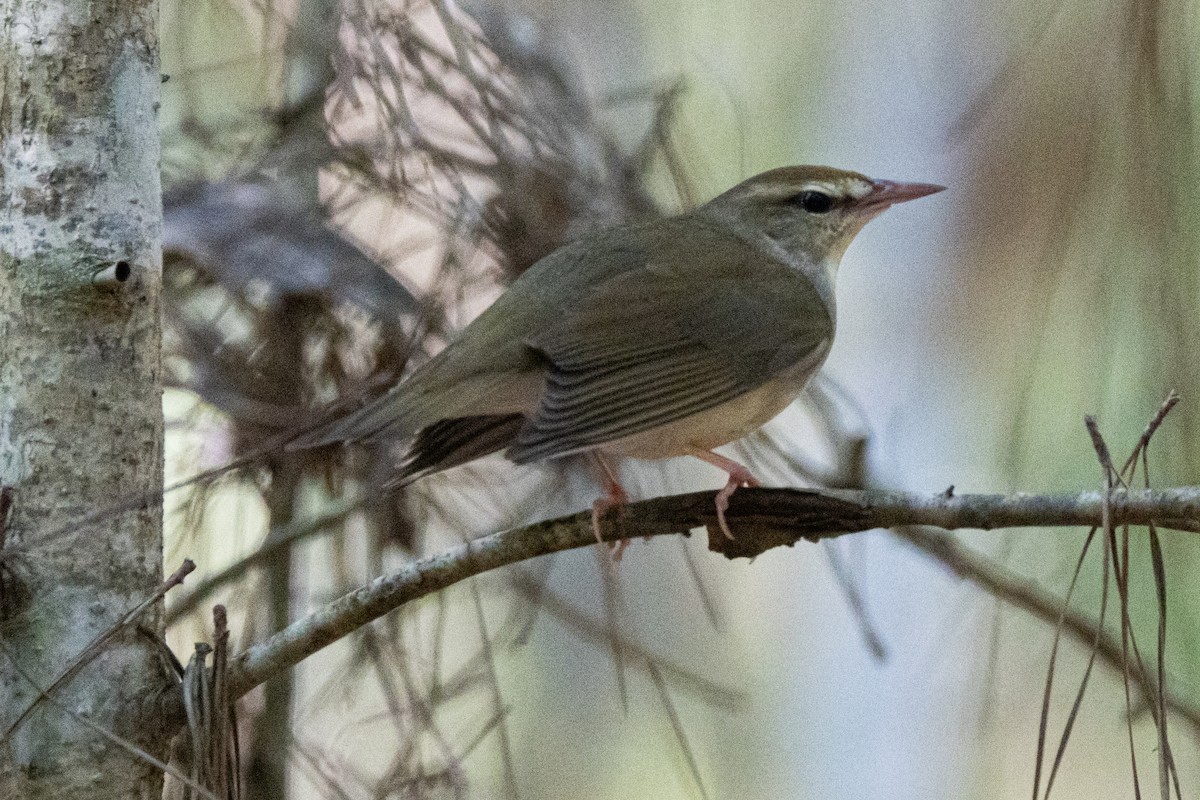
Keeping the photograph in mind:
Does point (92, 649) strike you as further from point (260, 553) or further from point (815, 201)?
point (815, 201)

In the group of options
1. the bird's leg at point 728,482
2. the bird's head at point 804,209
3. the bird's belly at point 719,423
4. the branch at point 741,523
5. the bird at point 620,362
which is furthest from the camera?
the bird's head at point 804,209

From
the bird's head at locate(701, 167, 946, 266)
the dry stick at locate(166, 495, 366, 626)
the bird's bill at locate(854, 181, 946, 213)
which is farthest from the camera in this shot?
the bird's head at locate(701, 167, 946, 266)

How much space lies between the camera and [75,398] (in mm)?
1888

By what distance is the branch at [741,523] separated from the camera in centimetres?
167

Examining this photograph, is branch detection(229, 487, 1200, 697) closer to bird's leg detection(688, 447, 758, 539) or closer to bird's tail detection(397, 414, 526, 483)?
bird's leg detection(688, 447, 758, 539)

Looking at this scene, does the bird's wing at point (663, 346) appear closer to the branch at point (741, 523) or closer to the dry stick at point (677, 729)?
the branch at point (741, 523)

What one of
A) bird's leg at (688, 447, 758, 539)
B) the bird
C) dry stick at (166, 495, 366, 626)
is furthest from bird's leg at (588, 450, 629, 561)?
dry stick at (166, 495, 366, 626)

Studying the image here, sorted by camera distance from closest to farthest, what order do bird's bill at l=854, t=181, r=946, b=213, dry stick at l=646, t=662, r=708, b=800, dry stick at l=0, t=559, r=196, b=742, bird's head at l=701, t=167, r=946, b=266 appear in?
dry stick at l=0, t=559, r=196, b=742 → dry stick at l=646, t=662, r=708, b=800 → bird's bill at l=854, t=181, r=946, b=213 → bird's head at l=701, t=167, r=946, b=266

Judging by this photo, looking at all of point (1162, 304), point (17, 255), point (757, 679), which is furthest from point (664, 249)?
point (757, 679)

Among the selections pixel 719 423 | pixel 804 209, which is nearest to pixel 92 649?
pixel 719 423

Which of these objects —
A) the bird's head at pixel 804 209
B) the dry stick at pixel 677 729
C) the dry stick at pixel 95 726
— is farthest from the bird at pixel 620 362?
the dry stick at pixel 95 726

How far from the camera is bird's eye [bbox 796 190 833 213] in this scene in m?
3.25

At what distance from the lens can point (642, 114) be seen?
370 centimetres

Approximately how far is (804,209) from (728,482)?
1082mm
